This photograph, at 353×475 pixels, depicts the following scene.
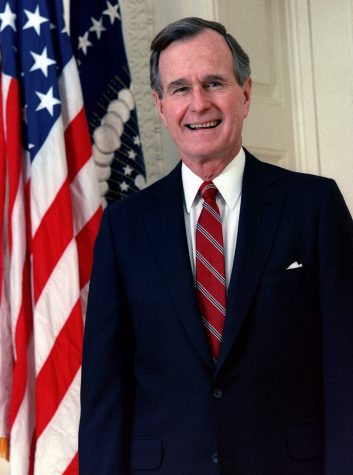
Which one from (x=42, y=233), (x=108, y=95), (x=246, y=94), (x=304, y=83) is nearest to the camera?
(x=246, y=94)

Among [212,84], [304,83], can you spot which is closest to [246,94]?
[212,84]

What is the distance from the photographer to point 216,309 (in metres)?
1.70

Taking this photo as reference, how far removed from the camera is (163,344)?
1.73 meters

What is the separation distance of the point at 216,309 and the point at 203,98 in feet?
1.52

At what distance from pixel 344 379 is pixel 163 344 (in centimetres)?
38

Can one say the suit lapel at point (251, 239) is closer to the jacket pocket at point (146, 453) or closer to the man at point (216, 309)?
the man at point (216, 309)

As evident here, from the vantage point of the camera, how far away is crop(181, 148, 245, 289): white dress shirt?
1.78 meters

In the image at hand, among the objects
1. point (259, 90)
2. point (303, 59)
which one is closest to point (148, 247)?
point (259, 90)

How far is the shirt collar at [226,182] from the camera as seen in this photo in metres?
1.80

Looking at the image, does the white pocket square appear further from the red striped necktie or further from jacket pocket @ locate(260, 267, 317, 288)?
the red striped necktie

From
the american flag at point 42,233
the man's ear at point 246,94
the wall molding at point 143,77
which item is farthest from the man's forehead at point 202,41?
the wall molding at point 143,77

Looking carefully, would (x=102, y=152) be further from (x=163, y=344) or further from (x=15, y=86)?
(x=163, y=344)

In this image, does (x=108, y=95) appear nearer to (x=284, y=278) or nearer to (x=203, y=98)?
(x=203, y=98)

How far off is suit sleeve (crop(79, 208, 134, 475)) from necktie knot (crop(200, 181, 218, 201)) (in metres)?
0.24
